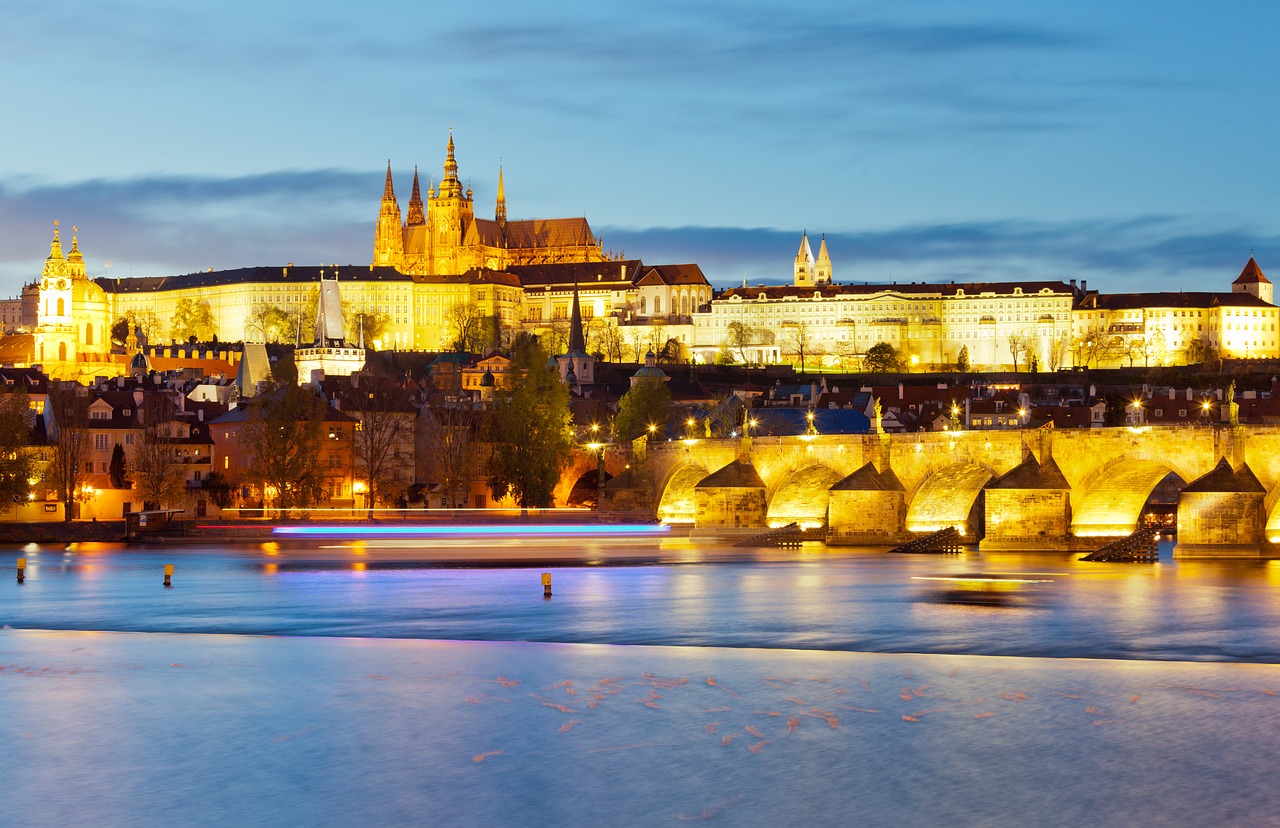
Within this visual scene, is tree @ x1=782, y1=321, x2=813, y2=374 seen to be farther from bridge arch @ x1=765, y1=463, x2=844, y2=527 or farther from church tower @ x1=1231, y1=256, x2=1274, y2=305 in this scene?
bridge arch @ x1=765, y1=463, x2=844, y2=527

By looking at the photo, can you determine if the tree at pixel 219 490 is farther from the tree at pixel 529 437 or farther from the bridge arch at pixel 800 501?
the bridge arch at pixel 800 501

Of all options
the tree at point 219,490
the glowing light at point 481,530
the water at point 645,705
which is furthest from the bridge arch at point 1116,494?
the tree at point 219,490

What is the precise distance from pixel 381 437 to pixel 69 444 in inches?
474

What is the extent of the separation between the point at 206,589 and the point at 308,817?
26.9 metres

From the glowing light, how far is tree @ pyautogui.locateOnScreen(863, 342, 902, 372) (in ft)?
348

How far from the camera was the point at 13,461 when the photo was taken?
6400 centimetres

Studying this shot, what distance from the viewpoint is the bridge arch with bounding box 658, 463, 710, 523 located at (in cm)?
6800

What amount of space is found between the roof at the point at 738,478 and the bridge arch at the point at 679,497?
18.8 ft

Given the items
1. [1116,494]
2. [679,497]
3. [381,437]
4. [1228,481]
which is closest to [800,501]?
[679,497]

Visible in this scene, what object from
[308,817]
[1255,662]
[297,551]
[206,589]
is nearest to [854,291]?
[297,551]

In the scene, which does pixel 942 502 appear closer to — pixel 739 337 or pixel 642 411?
pixel 642 411

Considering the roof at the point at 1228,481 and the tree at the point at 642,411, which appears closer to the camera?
the roof at the point at 1228,481

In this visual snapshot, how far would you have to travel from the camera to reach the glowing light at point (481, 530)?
2387 inches

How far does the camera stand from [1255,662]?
90.9 feet
